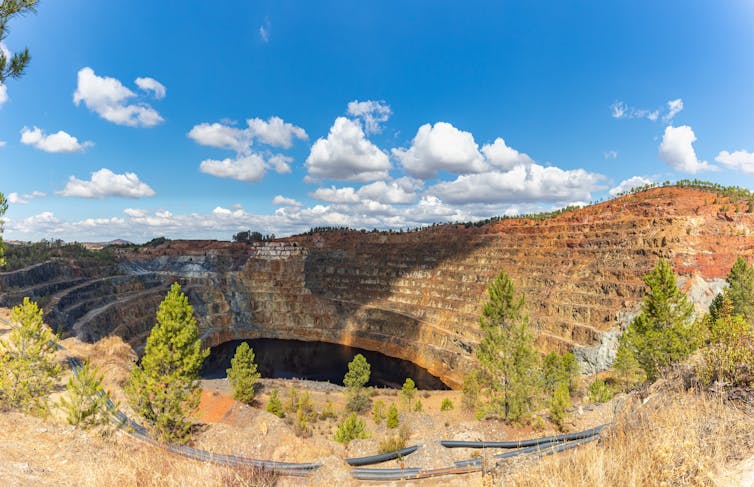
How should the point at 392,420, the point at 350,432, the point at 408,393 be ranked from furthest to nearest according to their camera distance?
1. the point at 408,393
2. the point at 392,420
3. the point at 350,432

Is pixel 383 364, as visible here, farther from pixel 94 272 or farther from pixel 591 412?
pixel 94 272

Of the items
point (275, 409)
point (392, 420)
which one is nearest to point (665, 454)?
point (392, 420)

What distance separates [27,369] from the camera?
18562 mm

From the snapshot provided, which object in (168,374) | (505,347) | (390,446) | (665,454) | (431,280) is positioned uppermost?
(665,454)

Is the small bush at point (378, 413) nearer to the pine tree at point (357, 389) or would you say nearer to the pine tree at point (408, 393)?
the pine tree at point (357, 389)

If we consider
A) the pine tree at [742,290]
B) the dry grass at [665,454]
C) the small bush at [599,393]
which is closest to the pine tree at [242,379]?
the small bush at [599,393]

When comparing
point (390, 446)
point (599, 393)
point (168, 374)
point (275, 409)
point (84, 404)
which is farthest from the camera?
point (275, 409)

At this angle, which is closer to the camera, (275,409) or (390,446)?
(390,446)

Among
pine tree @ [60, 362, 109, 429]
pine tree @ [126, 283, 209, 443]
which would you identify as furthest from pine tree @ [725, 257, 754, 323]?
pine tree @ [60, 362, 109, 429]

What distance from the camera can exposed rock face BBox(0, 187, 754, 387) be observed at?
4597 cm

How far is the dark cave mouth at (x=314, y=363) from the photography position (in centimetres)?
6125

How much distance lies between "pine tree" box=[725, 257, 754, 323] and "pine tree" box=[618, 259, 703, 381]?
1253 centimetres

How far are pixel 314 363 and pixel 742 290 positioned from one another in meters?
64.1

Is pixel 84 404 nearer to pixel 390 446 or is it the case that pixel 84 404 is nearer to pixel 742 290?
pixel 390 446
